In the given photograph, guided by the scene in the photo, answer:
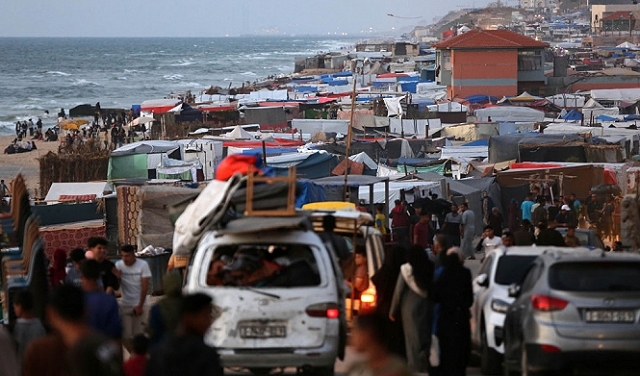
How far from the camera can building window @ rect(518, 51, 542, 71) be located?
63.2m

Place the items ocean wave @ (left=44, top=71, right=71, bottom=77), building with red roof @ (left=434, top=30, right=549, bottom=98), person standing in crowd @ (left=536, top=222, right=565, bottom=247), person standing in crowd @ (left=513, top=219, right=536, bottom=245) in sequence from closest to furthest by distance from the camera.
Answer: person standing in crowd @ (left=536, top=222, right=565, bottom=247) → person standing in crowd @ (left=513, top=219, right=536, bottom=245) → building with red roof @ (left=434, top=30, right=549, bottom=98) → ocean wave @ (left=44, top=71, right=71, bottom=77)

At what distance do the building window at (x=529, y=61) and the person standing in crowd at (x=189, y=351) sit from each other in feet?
191

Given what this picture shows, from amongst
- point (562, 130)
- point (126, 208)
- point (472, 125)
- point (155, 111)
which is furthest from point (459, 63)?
point (126, 208)

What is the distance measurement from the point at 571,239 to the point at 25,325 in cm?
774

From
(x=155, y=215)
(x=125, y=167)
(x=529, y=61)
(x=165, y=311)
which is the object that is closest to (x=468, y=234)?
(x=155, y=215)

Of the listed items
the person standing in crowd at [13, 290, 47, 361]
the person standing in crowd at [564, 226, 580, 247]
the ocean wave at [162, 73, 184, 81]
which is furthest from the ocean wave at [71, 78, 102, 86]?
the person standing in crowd at [13, 290, 47, 361]

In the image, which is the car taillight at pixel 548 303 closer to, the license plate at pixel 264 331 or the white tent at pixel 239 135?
the license plate at pixel 264 331

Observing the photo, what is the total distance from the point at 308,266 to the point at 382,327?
367 centimetres

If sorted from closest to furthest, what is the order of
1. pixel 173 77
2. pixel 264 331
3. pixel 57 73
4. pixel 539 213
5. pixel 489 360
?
pixel 264 331 < pixel 489 360 < pixel 539 213 < pixel 173 77 < pixel 57 73

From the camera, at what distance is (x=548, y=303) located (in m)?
8.71

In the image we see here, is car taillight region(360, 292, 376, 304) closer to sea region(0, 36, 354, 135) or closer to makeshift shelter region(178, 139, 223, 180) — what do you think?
A: makeshift shelter region(178, 139, 223, 180)

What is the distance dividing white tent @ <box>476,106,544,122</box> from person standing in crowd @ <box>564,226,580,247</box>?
1118 inches

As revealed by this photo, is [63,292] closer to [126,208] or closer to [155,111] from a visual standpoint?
[126,208]

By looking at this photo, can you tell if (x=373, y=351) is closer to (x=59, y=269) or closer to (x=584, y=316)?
(x=584, y=316)
